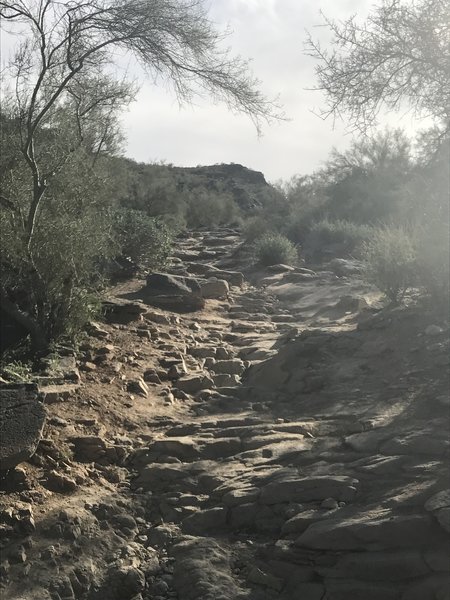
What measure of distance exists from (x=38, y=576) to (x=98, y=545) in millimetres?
438

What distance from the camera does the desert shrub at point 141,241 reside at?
1343cm

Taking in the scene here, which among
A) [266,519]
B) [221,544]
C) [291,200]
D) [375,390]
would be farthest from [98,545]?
[291,200]

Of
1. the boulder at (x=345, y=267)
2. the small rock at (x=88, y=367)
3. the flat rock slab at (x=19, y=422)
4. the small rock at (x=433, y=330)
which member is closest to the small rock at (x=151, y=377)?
the small rock at (x=88, y=367)

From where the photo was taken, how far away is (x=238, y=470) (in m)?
5.02

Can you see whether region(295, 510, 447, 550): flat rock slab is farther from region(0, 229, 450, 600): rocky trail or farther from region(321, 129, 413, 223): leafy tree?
region(321, 129, 413, 223): leafy tree

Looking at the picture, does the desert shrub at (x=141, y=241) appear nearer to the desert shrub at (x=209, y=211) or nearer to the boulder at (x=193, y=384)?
the boulder at (x=193, y=384)

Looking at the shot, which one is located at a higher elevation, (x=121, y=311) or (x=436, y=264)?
(x=436, y=264)

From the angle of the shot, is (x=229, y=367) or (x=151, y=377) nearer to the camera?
(x=151, y=377)

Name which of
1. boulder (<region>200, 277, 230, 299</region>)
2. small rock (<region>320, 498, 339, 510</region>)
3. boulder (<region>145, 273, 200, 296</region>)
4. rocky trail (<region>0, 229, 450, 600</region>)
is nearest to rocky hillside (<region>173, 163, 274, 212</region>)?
boulder (<region>200, 277, 230, 299</region>)

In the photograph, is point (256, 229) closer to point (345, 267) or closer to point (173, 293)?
point (345, 267)

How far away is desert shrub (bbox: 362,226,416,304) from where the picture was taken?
895cm

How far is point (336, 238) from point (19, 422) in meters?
15.0

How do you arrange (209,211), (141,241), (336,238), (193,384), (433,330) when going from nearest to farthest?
(193,384) < (433,330) < (141,241) < (336,238) < (209,211)

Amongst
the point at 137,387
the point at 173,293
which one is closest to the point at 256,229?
the point at 173,293
